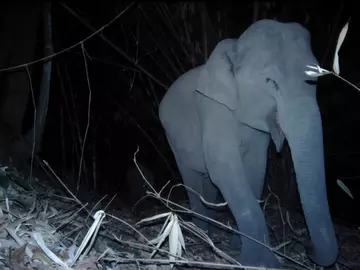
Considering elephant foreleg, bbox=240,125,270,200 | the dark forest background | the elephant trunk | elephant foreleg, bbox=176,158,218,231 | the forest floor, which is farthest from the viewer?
the dark forest background

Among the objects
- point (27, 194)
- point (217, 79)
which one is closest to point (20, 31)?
point (27, 194)

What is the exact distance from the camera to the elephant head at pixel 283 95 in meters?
2.21

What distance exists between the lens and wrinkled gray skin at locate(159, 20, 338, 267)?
7.34 feet

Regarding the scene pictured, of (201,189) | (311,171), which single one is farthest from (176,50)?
(311,171)

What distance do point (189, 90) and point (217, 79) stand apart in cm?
52

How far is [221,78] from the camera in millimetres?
2703

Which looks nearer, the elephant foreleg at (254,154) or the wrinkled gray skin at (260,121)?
the wrinkled gray skin at (260,121)

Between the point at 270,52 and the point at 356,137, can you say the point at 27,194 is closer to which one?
the point at 270,52

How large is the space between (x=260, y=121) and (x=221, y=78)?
0.30 meters

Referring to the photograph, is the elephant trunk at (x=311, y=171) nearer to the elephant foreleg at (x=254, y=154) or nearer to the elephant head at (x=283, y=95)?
the elephant head at (x=283, y=95)

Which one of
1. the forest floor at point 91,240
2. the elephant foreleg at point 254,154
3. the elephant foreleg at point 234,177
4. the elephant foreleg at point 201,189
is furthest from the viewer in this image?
the elephant foreleg at point 201,189

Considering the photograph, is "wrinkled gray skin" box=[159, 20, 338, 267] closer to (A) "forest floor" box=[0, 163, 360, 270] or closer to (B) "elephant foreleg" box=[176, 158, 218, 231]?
(A) "forest floor" box=[0, 163, 360, 270]

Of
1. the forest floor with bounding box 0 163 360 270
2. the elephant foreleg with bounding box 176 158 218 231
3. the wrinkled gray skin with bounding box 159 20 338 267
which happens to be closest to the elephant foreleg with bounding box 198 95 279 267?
the wrinkled gray skin with bounding box 159 20 338 267

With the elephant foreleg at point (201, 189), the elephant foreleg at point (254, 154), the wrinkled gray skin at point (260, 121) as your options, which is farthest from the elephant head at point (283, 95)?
the elephant foreleg at point (201, 189)
